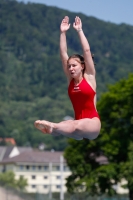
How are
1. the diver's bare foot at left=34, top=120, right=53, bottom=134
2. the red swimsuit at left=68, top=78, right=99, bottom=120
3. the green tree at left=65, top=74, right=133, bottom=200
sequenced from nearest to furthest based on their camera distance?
the diver's bare foot at left=34, top=120, right=53, bottom=134 < the red swimsuit at left=68, top=78, right=99, bottom=120 < the green tree at left=65, top=74, right=133, bottom=200

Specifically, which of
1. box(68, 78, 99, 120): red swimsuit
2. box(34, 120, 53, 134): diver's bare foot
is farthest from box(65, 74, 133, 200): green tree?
box(34, 120, 53, 134): diver's bare foot

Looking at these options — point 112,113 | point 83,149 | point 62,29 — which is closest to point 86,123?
point 62,29

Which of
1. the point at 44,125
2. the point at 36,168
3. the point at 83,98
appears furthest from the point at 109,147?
the point at 36,168

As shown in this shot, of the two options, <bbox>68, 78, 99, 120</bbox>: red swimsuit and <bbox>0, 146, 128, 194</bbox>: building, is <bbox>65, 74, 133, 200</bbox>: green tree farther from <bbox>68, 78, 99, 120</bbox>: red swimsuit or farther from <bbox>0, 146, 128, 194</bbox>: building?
<bbox>0, 146, 128, 194</bbox>: building

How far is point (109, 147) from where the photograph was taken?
62.5 metres

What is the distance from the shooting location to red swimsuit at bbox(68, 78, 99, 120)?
39.7 ft

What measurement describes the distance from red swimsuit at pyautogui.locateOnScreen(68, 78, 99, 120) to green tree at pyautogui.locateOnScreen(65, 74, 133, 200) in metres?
47.0

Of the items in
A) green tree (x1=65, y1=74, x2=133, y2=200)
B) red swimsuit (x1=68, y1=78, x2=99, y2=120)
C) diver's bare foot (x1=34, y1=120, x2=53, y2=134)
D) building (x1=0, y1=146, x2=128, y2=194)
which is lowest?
diver's bare foot (x1=34, y1=120, x2=53, y2=134)

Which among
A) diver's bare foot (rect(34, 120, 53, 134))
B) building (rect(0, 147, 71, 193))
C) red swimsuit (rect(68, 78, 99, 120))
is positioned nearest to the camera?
diver's bare foot (rect(34, 120, 53, 134))

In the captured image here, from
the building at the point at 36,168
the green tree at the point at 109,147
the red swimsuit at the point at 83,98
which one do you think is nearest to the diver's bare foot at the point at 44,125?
the red swimsuit at the point at 83,98

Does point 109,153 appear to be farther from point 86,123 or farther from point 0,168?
point 0,168

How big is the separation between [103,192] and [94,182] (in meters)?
2.46

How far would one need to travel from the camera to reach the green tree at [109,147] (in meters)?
61.3

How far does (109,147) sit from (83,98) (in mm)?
50661
